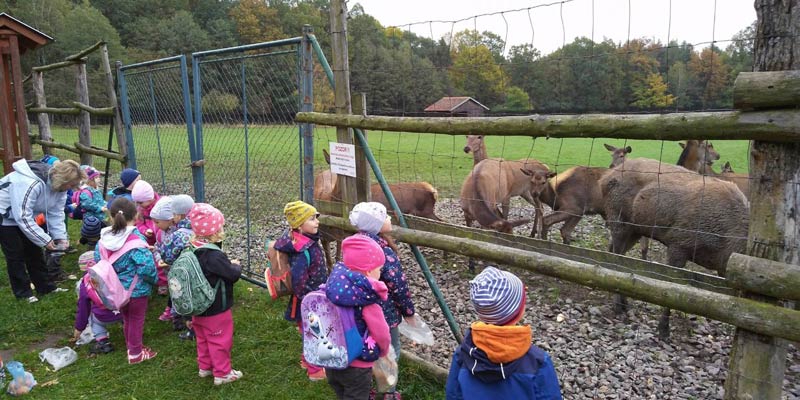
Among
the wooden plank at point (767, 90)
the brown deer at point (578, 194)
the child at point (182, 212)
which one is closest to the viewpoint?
the wooden plank at point (767, 90)

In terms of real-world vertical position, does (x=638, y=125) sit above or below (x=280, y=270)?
above

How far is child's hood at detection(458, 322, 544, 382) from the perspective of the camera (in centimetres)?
211

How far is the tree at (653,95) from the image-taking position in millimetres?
3004

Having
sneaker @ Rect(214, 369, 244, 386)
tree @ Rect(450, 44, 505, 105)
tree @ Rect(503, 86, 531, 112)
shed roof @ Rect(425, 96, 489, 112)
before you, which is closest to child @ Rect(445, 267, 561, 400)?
tree @ Rect(503, 86, 531, 112)

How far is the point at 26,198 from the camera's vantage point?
5211mm

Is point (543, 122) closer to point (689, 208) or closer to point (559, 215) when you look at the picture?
point (689, 208)

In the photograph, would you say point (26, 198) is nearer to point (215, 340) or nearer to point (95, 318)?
point (95, 318)

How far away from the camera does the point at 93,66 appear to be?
35219mm

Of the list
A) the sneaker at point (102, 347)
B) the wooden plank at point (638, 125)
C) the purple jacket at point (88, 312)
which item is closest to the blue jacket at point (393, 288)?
the wooden plank at point (638, 125)

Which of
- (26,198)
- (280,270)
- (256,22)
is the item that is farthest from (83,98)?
(256,22)

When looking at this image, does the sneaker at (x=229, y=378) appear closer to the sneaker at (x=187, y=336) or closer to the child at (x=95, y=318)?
the sneaker at (x=187, y=336)

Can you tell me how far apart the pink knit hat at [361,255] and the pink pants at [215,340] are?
163 cm

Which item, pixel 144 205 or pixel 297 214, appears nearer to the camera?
pixel 297 214

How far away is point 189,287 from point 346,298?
147 centimetres
